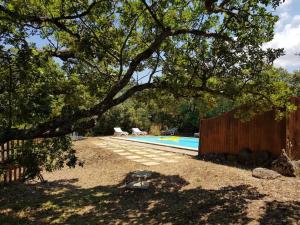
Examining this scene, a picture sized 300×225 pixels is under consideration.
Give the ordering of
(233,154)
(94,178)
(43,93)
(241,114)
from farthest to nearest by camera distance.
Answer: (233,154), (94,178), (241,114), (43,93)

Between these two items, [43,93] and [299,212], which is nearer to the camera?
[43,93]

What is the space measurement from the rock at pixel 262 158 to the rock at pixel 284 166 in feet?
2.25

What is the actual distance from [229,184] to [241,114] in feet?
7.02

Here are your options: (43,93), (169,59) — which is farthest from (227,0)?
(43,93)

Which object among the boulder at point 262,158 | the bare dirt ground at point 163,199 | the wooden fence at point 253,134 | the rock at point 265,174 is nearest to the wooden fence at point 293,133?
the wooden fence at point 253,134

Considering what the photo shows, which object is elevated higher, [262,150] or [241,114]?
[241,114]

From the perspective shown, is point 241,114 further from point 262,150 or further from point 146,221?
point 146,221

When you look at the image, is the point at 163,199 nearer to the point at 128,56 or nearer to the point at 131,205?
the point at 131,205

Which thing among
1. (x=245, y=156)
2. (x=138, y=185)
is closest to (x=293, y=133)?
(x=245, y=156)

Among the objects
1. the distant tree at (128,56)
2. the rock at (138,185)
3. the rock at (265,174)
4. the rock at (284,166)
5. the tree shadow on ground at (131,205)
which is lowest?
the tree shadow on ground at (131,205)

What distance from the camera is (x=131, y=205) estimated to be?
7.77 metres

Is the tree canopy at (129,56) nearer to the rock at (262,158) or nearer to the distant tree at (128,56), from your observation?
the distant tree at (128,56)

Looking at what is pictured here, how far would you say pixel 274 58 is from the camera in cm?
730

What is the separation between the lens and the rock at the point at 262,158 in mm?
10845
